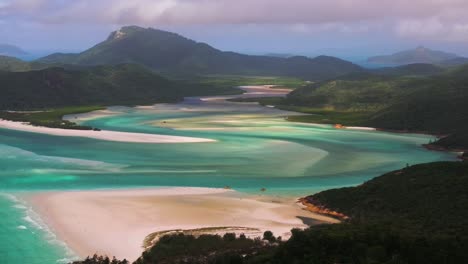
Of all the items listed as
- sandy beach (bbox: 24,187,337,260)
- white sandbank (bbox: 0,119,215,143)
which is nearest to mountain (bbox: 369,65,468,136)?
white sandbank (bbox: 0,119,215,143)

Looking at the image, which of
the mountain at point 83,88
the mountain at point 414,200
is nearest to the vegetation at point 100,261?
the mountain at point 414,200

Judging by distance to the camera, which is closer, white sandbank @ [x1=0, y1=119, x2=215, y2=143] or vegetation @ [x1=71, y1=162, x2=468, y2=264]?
vegetation @ [x1=71, y1=162, x2=468, y2=264]

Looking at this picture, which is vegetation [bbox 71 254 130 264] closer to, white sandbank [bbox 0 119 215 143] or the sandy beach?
the sandy beach

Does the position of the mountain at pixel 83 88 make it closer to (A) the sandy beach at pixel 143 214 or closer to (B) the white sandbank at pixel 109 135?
(B) the white sandbank at pixel 109 135

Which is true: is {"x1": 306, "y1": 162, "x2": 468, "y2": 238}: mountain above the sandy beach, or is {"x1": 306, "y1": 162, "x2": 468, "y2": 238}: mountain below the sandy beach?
above

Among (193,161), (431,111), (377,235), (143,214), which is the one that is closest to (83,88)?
(431,111)

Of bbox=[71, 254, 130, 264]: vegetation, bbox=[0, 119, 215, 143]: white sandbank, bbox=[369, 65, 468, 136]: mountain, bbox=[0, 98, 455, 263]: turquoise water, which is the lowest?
bbox=[71, 254, 130, 264]: vegetation

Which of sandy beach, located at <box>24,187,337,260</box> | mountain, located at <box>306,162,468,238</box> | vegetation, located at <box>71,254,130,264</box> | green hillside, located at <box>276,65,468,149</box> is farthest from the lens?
green hillside, located at <box>276,65,468,149</box>

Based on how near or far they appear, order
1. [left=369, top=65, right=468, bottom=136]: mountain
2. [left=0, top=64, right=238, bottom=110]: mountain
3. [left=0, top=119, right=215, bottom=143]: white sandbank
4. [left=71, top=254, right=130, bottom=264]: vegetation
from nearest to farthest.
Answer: [left=71, top=254, right=130, bottom=264]: vegetation → [left=0, top=119, right=215, bottom=143]: white sandbank → [left=369, top=65, right=468, bottom=136]: mountain → [left=0, top=64, right=238, bottom=110]: mountain
